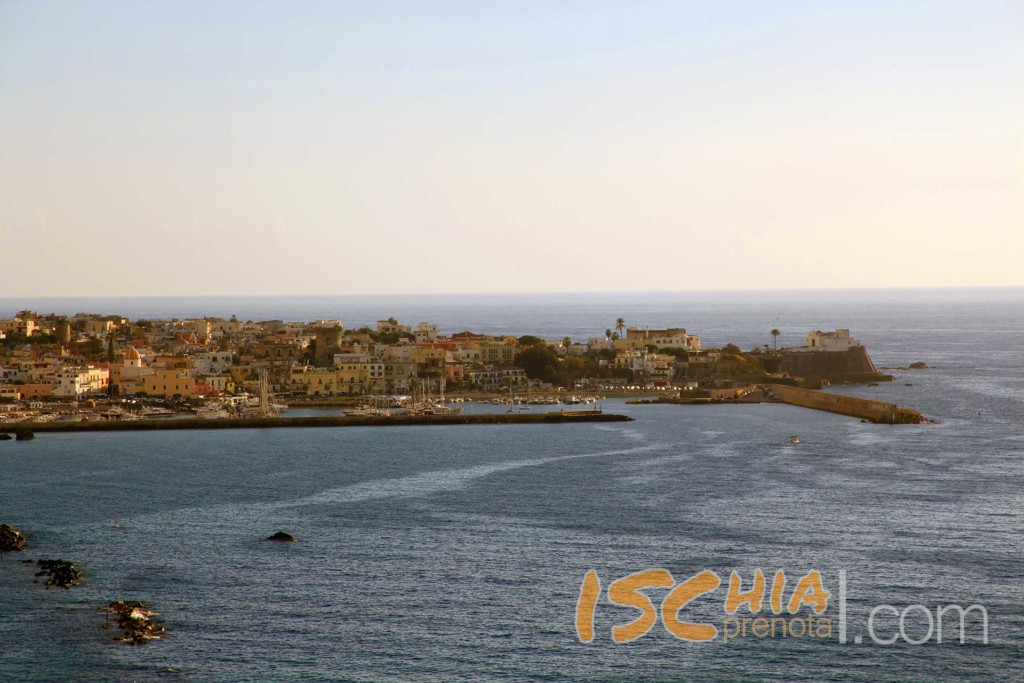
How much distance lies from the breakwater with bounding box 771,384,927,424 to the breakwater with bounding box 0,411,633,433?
1009 centimetres

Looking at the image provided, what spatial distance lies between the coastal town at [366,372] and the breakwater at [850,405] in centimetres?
307

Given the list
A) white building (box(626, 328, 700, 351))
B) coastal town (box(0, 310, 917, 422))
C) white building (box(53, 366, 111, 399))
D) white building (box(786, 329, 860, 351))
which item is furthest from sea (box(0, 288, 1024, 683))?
white building (box(626, 328, 700, 351))

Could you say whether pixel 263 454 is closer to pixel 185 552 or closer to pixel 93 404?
pixel 185 552

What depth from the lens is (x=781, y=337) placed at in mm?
120062

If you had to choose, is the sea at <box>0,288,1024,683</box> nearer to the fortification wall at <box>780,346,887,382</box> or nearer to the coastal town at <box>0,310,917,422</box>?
the coastal town at <box>0,310,917,422</box>

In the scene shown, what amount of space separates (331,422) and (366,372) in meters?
16.4

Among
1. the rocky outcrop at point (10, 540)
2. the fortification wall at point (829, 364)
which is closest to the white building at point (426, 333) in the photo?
the fortification wall at point (829, 364)

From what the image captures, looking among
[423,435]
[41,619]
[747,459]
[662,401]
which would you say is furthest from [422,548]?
[662,401]

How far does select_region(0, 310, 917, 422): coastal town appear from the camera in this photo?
61.5 m

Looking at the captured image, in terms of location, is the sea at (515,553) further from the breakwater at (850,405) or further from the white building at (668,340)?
the white building at (668,340)

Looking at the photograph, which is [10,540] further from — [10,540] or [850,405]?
[850,405]

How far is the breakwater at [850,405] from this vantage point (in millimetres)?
51281

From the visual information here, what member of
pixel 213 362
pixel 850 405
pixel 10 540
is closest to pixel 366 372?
pixel 213 362

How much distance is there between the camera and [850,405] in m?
56.0
